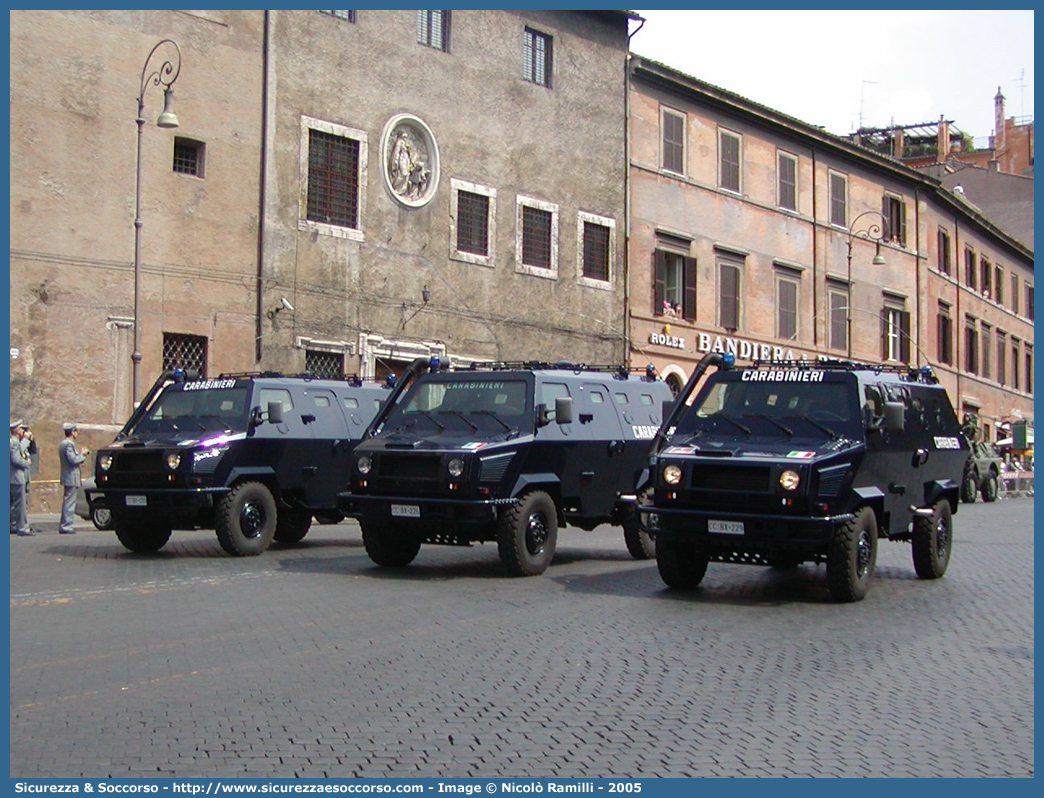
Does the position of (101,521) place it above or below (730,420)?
below

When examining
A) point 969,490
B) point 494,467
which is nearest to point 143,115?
point 494,467

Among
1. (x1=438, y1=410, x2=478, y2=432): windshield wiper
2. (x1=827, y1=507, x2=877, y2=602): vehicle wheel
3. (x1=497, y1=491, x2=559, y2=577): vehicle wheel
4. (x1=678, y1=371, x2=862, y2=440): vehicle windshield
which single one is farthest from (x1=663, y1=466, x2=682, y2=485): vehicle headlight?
(x1=438, y1=410, x2=478, y2=432): windshield wiper

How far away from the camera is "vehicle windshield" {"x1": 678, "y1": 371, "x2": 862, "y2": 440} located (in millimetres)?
12883

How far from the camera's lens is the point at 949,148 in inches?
3034

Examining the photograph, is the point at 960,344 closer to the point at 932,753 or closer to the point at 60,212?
the point at 60,212

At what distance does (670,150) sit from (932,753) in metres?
31.9

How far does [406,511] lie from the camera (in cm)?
1403

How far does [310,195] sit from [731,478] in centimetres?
1809

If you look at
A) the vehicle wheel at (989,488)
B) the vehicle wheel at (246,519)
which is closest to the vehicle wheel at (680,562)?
the vehicle wheel at (246,519)

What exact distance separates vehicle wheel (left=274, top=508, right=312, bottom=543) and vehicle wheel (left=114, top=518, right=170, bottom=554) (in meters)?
1.58

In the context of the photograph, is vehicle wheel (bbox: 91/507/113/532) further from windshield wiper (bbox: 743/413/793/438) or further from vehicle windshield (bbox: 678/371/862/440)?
windshield wiper (bbox: 743/413/793/438)

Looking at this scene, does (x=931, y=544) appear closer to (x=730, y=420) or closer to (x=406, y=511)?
(x=730, y=420)

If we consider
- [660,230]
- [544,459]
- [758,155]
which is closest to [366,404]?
[544,459]

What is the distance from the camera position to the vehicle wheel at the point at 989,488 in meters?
37.1
